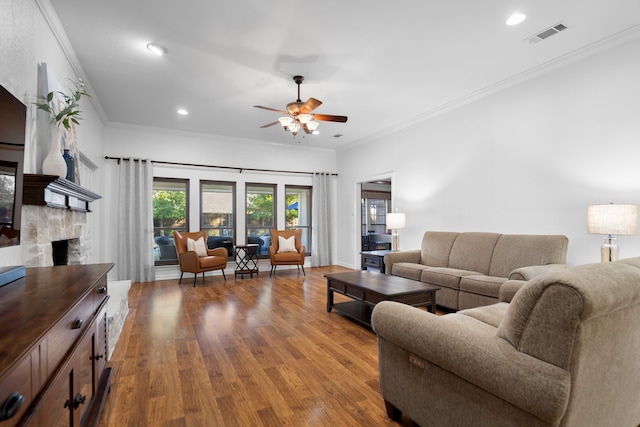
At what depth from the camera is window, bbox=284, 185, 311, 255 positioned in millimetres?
7457

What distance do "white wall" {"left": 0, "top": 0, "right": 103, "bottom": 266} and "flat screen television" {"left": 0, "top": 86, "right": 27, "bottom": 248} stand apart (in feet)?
0.88

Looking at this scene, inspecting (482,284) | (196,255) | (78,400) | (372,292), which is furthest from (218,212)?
(78,400)

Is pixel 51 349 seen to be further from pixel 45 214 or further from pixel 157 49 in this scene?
pixel 157 49

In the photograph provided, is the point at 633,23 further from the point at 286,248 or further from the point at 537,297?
the point at 286,248

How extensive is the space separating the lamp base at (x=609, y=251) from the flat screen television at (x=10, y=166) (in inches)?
175

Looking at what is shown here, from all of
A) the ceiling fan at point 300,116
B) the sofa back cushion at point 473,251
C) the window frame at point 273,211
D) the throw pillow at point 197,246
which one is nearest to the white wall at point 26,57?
the ceiling fan at point 300,116

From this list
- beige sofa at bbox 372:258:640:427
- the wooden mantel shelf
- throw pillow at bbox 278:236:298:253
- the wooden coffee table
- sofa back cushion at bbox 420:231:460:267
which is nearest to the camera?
beige sofa at bbox 372:258:640:427

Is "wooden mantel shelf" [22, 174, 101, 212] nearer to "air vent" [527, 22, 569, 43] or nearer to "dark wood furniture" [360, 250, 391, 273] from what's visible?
"dark wood furniture" [360, 250, 391, 273]

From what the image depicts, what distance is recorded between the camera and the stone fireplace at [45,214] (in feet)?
7.34

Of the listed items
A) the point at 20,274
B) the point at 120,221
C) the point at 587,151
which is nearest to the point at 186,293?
the point at 120,221

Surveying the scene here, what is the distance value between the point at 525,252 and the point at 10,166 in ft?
14.5

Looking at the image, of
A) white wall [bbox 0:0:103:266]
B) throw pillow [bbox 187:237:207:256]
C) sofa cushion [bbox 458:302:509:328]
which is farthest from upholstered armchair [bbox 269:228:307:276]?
sofa cushion [bbox 458:302:509:328]

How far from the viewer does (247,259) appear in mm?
6574

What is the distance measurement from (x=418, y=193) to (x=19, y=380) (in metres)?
5.34
